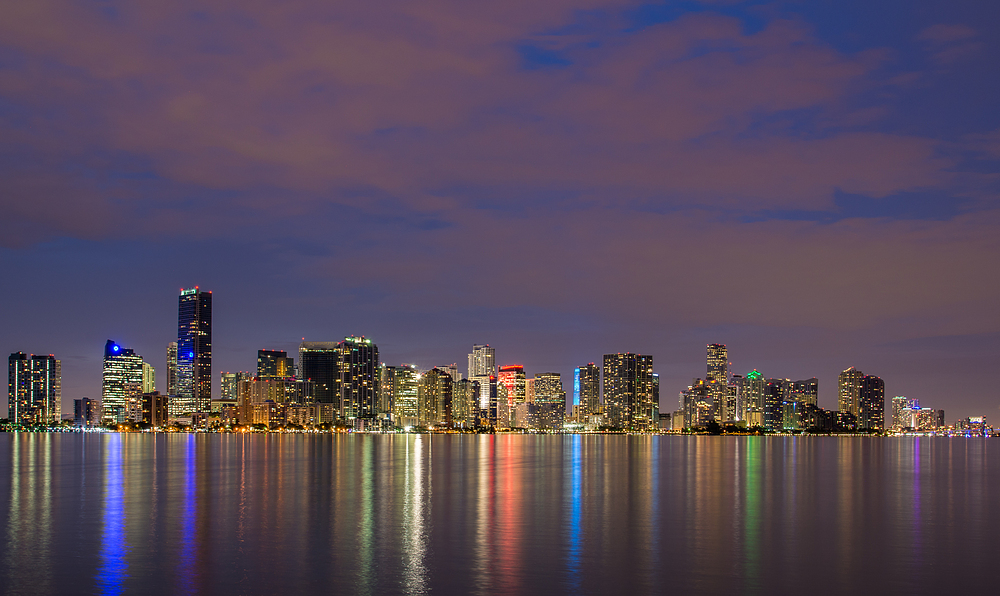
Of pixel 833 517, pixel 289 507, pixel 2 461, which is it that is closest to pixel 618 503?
pixel 833 517

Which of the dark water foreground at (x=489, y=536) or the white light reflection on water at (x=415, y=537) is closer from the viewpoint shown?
the white light reflection on water at (x=415, y=537)

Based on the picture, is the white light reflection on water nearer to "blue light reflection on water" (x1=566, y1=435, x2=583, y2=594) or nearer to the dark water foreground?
the dark water foreground

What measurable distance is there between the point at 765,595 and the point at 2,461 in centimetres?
12233

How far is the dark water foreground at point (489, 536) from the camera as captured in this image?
3475cm

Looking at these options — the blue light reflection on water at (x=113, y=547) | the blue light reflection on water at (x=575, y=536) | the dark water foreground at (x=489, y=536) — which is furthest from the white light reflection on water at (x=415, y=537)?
the blue light reflection on water at (x=113, y=547)

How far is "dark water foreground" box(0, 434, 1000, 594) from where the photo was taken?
114ft

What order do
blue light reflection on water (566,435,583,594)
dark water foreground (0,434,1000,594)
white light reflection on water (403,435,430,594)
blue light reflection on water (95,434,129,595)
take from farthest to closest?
1. blue light reflection on water (566,435,583,594)
2. dark water foreground (0,434,1000,594)
3. white light reflection on water (403,435,430,594)
4. blue light reflection on water (95,434,129,595)

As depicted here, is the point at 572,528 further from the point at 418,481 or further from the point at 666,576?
the point at 418,481

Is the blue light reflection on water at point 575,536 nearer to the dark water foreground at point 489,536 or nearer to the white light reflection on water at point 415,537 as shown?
the dark water foreground at point 489,536

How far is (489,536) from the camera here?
46.2 metres

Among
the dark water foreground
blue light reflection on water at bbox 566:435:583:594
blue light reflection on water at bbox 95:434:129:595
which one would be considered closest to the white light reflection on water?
the dark water foreground

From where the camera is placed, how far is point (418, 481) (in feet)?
275

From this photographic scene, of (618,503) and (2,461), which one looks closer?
(618,503)

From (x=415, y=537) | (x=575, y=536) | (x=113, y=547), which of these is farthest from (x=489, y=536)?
(x=113, y=547)
